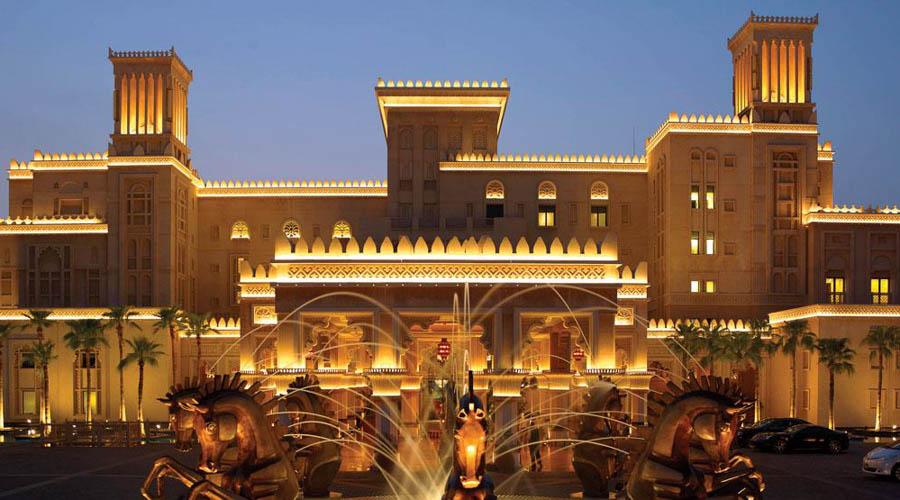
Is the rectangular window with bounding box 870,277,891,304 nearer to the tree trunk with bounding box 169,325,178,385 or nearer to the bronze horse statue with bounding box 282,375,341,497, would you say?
the tree trunk with bounding box 169,325,178,385

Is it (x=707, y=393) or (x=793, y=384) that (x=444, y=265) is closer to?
(x=793, y=384)

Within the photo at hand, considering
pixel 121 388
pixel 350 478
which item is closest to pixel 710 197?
pixel 121 388

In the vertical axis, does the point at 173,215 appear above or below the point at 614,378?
above

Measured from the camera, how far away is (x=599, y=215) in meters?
61.3

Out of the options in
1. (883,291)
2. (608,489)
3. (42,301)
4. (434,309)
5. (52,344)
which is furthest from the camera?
(42,301)

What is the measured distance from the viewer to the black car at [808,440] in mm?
37438

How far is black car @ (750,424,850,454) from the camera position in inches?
1474

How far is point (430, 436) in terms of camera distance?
36.3 metres

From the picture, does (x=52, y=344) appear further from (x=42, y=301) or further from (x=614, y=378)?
(x=614, y=378)


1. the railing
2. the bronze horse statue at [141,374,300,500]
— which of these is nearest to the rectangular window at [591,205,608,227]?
the railing

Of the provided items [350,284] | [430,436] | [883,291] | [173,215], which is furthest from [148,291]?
[883,291]

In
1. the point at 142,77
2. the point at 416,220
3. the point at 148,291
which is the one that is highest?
the point at 142,77

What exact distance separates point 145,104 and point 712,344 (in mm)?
34858

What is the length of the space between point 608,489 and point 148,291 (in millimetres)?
42227
